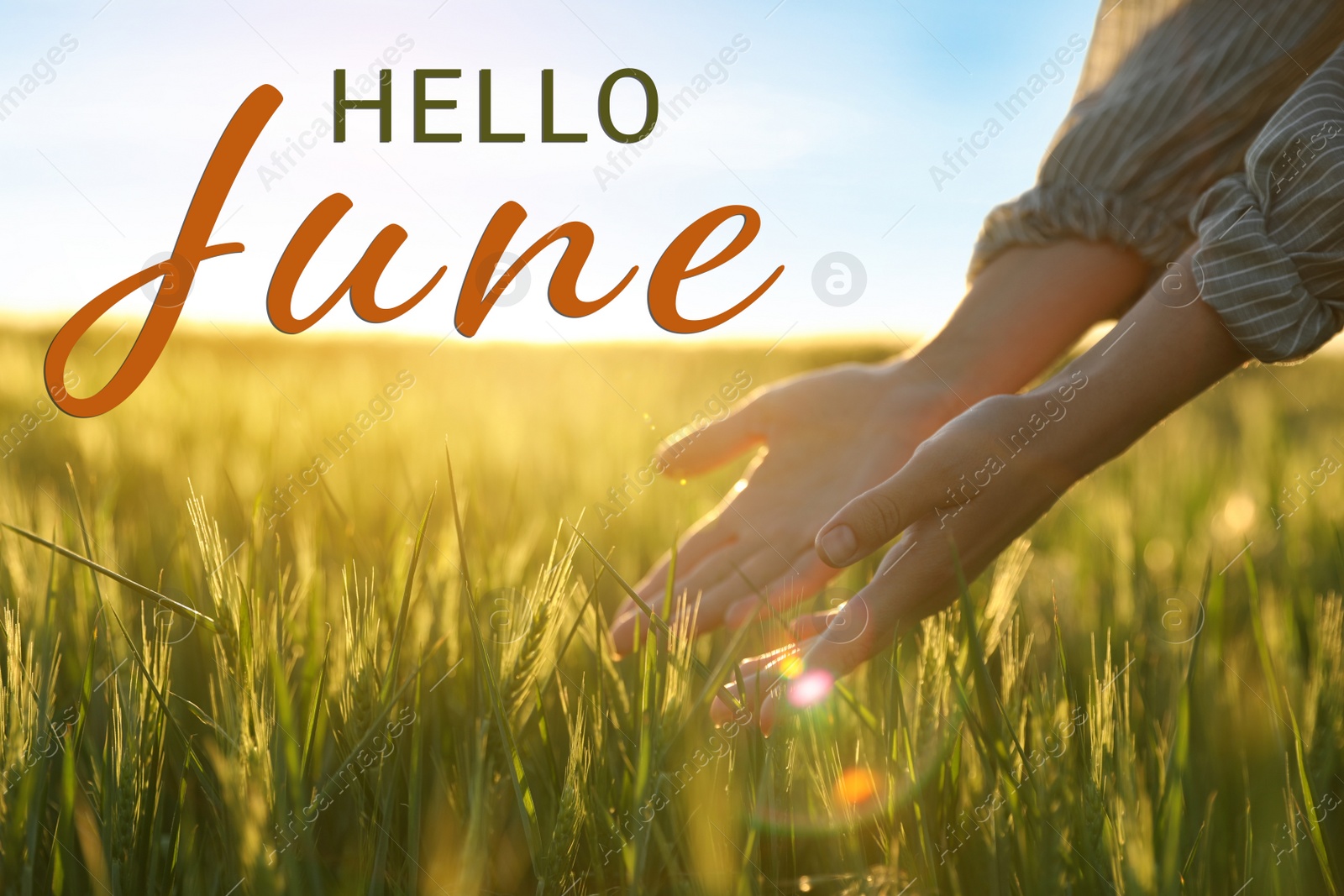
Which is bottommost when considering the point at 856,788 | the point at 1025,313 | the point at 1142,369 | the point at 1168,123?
the point at 856,788

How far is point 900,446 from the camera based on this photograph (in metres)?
1.44

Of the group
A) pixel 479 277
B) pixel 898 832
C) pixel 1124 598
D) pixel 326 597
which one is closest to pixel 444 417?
pixel 479 277

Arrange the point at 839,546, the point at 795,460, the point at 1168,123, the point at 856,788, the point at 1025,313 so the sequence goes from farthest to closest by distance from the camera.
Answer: the point at 795,460, the point at 1025,313, the point at 1168,123, the point at 839,546, the point at 856,788

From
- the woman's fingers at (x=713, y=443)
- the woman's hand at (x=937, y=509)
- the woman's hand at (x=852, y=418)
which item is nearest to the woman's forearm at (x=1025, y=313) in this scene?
the woman's hand at (x=852, y=418)

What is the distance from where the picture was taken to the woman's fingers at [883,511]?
3.11 ft

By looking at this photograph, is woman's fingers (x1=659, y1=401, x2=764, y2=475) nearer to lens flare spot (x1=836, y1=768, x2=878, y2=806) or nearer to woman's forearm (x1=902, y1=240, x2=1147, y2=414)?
woman's forearm (x1=902, y1=240, x2=1147, y2=414)

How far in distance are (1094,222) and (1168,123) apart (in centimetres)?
18

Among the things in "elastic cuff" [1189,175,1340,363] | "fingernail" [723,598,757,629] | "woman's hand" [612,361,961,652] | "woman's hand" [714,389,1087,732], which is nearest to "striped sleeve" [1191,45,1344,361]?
"elastic cuff" [1189,175,1340,363]

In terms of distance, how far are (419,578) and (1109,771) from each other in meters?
0.75

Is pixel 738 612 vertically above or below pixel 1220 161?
below

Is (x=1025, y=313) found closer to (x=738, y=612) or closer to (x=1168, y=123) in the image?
(x=1168, y=123)

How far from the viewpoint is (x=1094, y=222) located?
1.35 meters

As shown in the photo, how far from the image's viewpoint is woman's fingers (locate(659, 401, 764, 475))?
1441mm

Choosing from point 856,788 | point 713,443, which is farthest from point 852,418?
point 856,788
